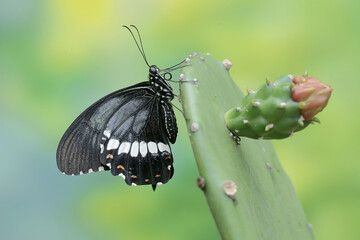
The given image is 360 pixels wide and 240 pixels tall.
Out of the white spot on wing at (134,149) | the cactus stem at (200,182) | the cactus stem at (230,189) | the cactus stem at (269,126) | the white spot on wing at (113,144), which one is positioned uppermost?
the white spot on wing at (113,144)

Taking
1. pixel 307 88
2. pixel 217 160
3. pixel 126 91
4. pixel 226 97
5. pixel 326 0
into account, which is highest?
pixel 326 0

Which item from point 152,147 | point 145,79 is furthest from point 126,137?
point 145,79

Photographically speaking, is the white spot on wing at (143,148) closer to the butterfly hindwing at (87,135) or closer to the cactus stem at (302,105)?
the butterfly hindwing at (87,135)

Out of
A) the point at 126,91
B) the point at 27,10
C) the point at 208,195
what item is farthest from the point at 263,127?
the point at 27,10

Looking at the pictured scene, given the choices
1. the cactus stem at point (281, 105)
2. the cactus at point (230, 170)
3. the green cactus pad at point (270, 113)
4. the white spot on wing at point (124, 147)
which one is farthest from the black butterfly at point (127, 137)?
the cactus stem at point (281, 105)

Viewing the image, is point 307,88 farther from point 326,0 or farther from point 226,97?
point 326,0

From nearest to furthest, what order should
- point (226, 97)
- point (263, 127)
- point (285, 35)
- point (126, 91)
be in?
point (263, 127) < point (226, 97) < point (126, 91) < point (285, 35)

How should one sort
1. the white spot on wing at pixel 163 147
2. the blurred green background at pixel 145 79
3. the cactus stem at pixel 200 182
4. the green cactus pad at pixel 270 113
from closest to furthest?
the cactus stem at pixel 200 182, the green cactus pad at pixel 270 113, the white spot on wing at pixel 163 147, the blurred green background at pixel 145 79

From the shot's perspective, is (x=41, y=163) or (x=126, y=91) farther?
(x=41, y=163)
